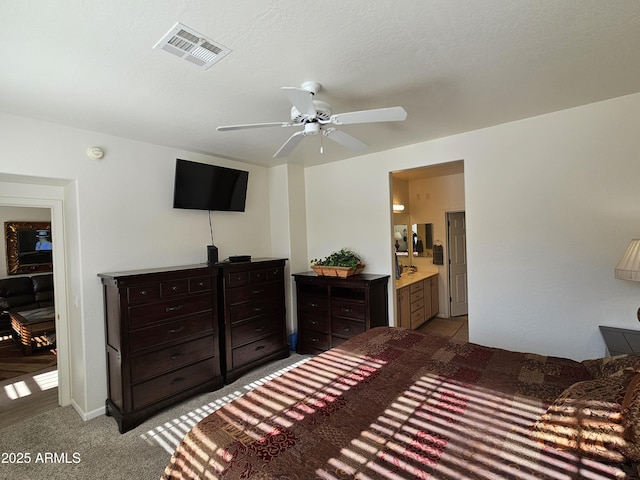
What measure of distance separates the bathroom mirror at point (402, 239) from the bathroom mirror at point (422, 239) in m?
0.13

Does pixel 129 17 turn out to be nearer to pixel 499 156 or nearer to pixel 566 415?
pixel 566 415

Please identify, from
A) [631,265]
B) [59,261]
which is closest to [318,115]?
[631,265]

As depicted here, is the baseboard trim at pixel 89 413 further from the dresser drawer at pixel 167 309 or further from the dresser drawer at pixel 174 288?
the dresser drawer at pixel 174 288

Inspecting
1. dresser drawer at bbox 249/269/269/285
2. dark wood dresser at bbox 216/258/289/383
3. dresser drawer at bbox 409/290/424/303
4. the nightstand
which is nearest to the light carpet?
dark wood dresser at bbox 216/258/289/383

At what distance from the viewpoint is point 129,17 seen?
1.41m

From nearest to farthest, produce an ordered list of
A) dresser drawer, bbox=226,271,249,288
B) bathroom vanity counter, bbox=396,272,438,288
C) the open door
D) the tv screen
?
the tv screen, dresser drawer, bbox=226,271,249,288, bathroom vanity counter, bbox=396,272,438,288, the open door

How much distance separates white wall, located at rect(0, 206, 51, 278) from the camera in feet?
11.8

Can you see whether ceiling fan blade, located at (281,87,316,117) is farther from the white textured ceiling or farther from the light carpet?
the light carpet

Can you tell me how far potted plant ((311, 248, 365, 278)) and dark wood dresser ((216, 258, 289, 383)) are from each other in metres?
0.53

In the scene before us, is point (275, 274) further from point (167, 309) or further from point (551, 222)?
point (551, 222)

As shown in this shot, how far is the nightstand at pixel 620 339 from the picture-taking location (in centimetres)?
222

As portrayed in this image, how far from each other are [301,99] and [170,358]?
8.68 feet

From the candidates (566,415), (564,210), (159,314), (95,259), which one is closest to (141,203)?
(95,259)

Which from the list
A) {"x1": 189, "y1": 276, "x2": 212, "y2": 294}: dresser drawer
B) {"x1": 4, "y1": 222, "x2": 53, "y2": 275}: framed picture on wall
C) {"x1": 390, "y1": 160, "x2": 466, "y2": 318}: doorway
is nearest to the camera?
{"x1": 189, "y1": 276, "x2": 212, "y2": 294}: dresser drawer
